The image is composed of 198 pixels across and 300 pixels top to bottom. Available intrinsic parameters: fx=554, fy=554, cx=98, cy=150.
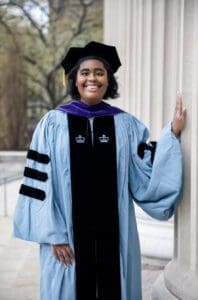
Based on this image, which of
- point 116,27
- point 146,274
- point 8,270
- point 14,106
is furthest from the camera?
point 14,106

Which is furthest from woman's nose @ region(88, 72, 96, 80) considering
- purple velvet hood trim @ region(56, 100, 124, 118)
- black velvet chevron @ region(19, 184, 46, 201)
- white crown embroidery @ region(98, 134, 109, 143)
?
black velvet chevron @ region(19, 184, 46, 201)

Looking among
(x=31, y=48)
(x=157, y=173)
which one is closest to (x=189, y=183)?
(x=157, y=173)

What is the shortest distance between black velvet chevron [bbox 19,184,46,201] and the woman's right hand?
25 cm

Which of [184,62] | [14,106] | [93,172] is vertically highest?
[184,62]

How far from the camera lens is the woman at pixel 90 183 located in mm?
2656

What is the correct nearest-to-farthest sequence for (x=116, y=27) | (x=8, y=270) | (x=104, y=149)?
(x=104, y=149), (x=8, y=270), (x=116, y=27)

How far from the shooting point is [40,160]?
267 centimetres

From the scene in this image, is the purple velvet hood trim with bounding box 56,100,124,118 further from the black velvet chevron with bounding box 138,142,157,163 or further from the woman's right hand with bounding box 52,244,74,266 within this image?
the woman's right hand with bounding box 52,244,74,266

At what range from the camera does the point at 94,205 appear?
271 cm

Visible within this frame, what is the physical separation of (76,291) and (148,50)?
8.81ft

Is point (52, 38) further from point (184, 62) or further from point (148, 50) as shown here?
point (184, 62)

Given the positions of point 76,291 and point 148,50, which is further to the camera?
point 148,50

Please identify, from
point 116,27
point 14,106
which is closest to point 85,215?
point 116,27

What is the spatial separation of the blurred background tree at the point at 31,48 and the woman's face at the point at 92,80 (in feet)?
60.3
